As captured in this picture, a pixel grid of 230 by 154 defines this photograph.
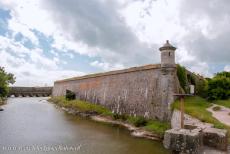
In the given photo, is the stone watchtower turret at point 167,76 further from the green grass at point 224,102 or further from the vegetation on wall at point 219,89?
the vegetation on wall at point 219,89

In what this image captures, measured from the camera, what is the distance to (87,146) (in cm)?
1352

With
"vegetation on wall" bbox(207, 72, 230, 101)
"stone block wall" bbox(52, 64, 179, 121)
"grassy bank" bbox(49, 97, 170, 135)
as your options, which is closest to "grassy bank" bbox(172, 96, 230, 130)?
"stone block wall" bbox(52, 64, 179, 121)

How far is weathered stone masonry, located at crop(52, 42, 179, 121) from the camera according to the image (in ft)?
61.1

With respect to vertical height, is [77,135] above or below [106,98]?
below

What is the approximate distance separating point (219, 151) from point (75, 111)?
2046 cm

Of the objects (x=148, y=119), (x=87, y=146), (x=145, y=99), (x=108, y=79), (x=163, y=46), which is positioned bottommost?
(x=87, y=146)

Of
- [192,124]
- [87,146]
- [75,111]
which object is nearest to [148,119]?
[192,124]

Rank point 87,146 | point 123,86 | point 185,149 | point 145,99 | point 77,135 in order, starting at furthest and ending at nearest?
point 123,86
point 145,99
point 77,135
point 87,146
point 185,149

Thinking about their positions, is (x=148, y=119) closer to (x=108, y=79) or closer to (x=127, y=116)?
(x=127, y=116)

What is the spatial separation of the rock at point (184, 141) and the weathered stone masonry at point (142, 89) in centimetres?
609

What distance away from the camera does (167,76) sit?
18.8m

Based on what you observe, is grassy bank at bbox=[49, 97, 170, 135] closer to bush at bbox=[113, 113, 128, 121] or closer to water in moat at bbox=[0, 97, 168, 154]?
bush at bbox=[113, 113, 128, 121]

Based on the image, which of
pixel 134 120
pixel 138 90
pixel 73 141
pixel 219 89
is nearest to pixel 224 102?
pixel 219 89

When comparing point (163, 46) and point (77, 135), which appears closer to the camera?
point (77, 135)
